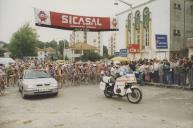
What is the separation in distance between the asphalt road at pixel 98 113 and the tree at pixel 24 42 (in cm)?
A: 5623

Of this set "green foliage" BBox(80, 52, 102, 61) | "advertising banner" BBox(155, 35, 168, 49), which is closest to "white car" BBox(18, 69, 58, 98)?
"advertising banner" BBox(155, 35, 168, 49)

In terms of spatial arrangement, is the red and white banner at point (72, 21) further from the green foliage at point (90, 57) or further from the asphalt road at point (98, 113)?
the green foliage at point (90, 57)

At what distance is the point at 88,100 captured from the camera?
1353 cm

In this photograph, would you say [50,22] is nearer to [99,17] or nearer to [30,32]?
[99,17]

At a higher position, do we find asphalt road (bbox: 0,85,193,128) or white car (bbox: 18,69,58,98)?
white car (bbox: 18,69,58,98)

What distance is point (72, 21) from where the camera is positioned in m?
33.7

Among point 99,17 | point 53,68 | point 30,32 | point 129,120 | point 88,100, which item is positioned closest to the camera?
point 129,120

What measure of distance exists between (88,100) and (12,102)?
11.0 ft

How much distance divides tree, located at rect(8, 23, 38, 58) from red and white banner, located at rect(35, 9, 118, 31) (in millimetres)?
35116

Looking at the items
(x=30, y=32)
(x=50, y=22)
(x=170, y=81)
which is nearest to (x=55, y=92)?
(x=170, y=81)

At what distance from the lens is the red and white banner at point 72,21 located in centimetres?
3102

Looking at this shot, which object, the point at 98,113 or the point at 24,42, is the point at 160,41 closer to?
the point at 98,113

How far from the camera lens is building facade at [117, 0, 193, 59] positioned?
3778 cm

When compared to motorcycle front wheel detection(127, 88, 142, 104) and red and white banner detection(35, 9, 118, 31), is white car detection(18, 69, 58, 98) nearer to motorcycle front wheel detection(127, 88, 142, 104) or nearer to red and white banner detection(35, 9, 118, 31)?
motorcycle front wheel detection(127, 88, 142, 104)
